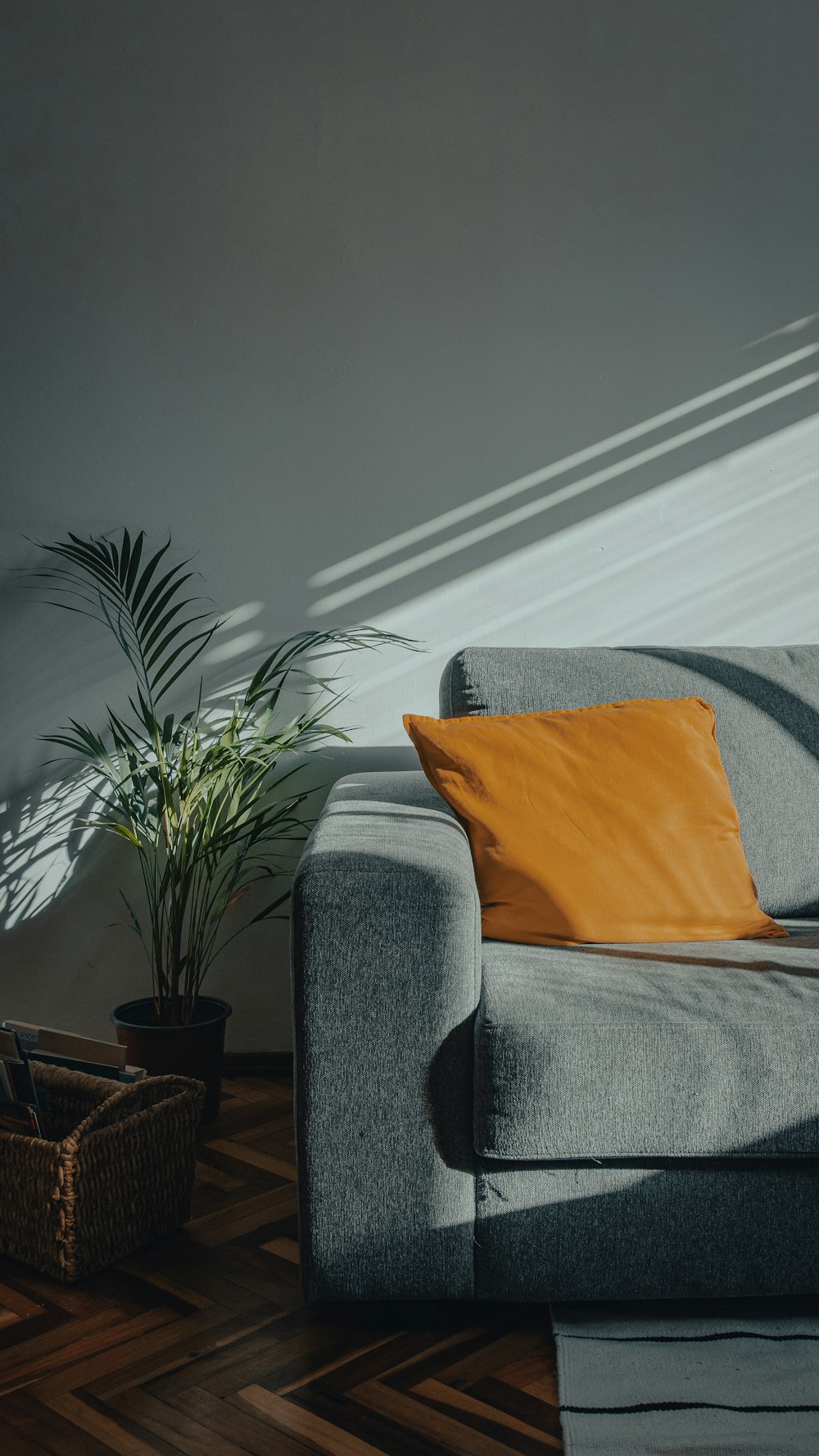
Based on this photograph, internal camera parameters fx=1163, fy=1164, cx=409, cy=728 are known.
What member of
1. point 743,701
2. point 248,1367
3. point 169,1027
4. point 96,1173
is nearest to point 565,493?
point 743,701

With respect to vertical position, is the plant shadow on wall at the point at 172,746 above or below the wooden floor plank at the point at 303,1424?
above

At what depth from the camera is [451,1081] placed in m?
1.42

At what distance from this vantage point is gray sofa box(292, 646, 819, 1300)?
1389 millimetres

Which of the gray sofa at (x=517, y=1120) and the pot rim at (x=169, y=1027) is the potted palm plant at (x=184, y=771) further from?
the gray sofa at (x=517, y=1120)

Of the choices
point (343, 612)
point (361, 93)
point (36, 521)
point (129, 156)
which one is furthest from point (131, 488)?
point (361, 93)

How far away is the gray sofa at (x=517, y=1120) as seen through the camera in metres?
1.39

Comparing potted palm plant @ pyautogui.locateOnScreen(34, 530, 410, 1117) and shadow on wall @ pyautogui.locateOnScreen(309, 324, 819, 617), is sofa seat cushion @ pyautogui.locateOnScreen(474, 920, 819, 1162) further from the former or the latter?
shadow on wall @ pyautogui.locateOnScreen(309, 324, 819, 617)

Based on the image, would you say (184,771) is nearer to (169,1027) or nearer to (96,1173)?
(169,1027)

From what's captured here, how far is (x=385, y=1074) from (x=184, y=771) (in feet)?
3.06

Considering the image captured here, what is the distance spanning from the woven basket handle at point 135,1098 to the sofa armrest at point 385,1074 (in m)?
0.38

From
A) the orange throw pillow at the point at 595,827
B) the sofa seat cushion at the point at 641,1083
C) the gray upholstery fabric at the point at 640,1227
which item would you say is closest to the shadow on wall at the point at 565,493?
the orange throw pillow at the point at 595,827

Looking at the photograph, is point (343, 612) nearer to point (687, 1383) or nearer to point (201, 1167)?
point (201, 1167)

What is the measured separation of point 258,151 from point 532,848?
1609mm

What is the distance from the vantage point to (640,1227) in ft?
4.68
